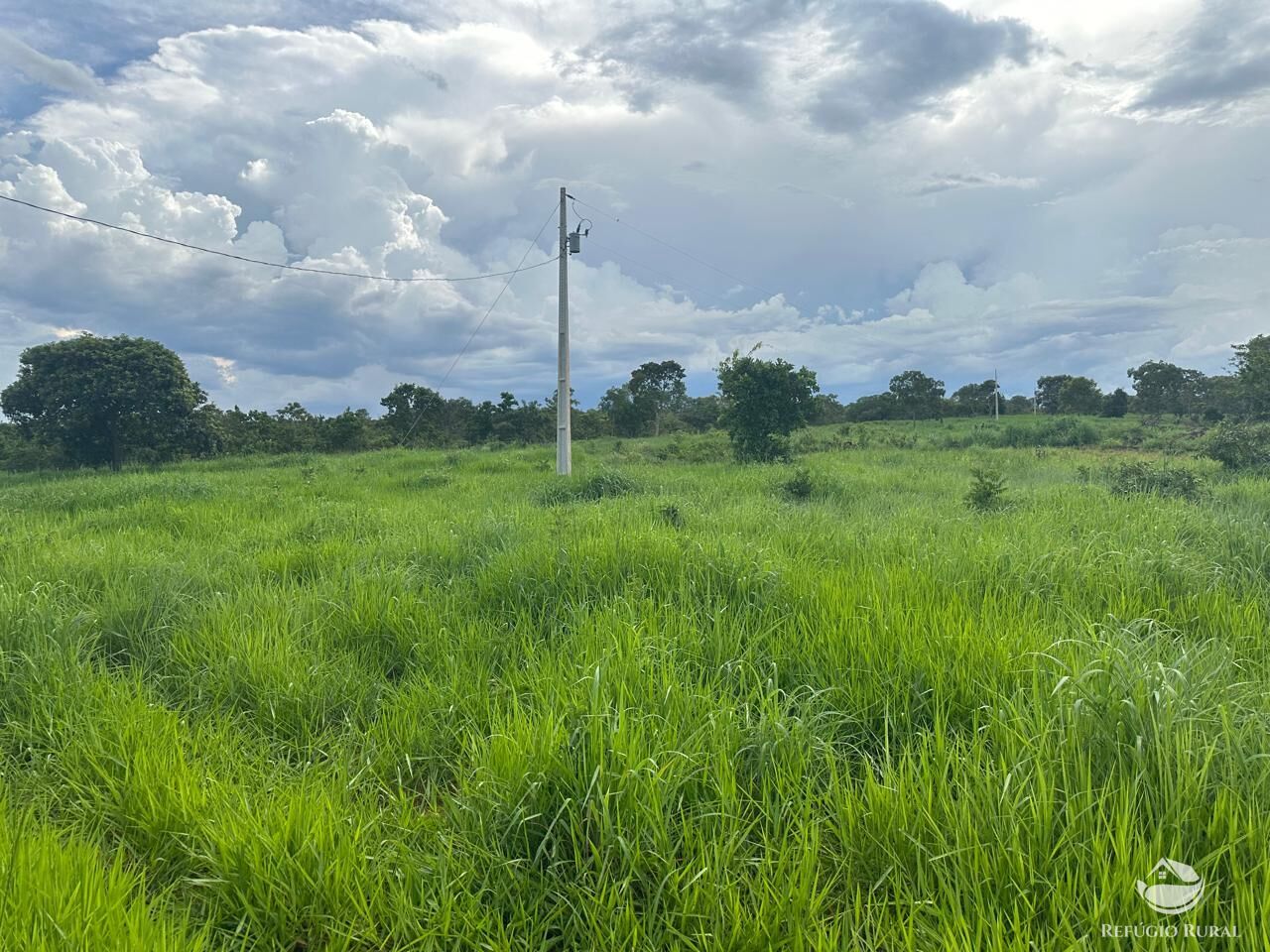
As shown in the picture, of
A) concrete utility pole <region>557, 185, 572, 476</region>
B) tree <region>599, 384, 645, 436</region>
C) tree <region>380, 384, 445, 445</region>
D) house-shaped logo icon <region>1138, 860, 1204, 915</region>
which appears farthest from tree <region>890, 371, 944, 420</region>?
house-shaped logo icon <region>1138, 860, 1204, 915</region>

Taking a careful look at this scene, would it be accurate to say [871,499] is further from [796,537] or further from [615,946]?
[615,946]

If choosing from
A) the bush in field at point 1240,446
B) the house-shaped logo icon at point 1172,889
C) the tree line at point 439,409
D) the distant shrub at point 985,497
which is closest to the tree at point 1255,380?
the tree line at point 439,409

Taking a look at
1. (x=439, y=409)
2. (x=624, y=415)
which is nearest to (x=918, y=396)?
(x=624, y=415)

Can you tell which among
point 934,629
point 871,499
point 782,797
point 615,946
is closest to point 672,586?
point 934,629

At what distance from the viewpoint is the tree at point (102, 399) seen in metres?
25.7

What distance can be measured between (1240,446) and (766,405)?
423 inches

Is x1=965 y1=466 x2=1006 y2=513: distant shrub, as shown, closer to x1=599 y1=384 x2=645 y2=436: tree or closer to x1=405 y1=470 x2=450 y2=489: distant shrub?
x1=405 y1=470 x2=450 y2=489: distant shrub

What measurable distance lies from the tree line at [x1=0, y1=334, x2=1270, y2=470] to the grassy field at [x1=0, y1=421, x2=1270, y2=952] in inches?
581

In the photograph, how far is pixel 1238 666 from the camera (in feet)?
9.39

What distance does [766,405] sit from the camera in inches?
756

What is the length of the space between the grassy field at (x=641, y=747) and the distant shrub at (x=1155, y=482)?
4.13m

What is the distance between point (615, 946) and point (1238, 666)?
125 inches

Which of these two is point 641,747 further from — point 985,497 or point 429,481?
point 429,481

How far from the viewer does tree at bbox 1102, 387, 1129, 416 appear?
48688mm
